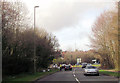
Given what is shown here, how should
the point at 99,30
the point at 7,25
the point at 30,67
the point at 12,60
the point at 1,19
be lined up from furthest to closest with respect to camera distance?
1. the point at 99,30
2. the point at 30,67
3. the point at 12,60
4. the point at 7,25
5. the point at 1,19

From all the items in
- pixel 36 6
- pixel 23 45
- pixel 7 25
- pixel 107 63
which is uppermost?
pixel 36 6

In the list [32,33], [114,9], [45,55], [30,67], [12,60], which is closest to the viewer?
[12,60]

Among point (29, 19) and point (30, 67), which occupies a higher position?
point (29, 19)

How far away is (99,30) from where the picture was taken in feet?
132

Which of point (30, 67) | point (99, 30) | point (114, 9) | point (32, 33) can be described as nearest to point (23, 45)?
point (32, 33)

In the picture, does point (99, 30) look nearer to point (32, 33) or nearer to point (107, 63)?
point (107, 63)

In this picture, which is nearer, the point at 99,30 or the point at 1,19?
the point at 1,19

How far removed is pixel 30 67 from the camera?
31812mm

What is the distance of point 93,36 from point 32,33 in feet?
57.4

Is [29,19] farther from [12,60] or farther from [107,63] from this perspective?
[107,63]

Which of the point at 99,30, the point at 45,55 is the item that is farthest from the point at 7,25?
the point at 99,30

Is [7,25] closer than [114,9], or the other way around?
[7,25]

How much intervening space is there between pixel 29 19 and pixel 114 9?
491 inches

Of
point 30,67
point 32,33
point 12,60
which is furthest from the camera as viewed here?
point 30,67
